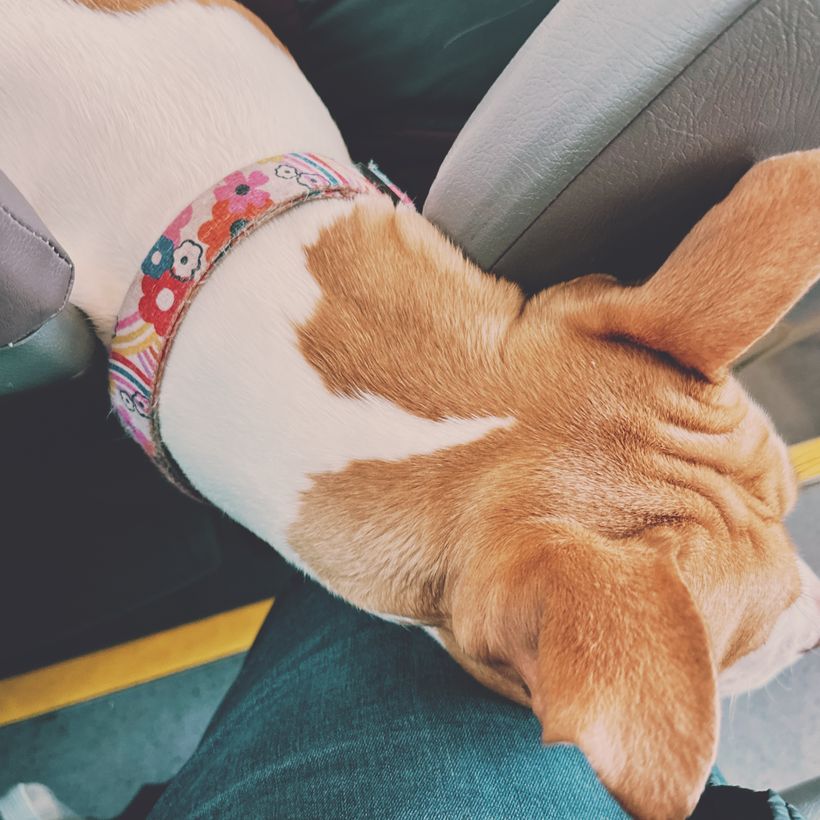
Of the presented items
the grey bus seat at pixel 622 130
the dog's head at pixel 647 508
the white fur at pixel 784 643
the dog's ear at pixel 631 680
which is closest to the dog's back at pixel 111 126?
the grey bus seat at pixel 622 130

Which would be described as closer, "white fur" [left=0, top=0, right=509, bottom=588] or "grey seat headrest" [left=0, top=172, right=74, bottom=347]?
"grey seat headrest" [left=0, top=172, right=74, bottom=347]

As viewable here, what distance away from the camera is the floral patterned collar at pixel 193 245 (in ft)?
3.06

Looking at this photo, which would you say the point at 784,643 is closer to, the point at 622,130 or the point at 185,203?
the point at 622,130

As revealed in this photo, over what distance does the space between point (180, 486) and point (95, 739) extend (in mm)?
1167

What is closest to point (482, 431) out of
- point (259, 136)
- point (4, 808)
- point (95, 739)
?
point (259, 136)

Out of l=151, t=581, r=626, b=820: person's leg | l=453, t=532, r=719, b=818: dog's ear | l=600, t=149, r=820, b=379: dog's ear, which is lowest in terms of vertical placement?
l=151, t=581, r=626, b=820: person's leg

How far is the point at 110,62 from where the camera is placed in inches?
41.1

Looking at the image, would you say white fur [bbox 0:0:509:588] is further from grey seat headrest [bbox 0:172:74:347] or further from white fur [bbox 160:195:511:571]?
grey seat headrest [bbox 0:172:74:347]

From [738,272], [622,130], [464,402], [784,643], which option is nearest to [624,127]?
[622,130]

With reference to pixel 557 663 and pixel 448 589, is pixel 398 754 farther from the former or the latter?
pixel 557 663

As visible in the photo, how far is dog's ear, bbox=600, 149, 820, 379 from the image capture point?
0.82 m

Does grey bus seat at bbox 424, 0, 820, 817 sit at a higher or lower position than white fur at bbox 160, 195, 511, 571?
higher

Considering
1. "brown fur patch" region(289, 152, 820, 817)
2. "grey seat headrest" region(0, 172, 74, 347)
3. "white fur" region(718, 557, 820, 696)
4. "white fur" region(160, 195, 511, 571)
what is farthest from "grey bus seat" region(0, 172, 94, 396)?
"white fur" region(718, 557, 820, 696)

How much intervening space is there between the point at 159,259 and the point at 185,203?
4.5 inches
